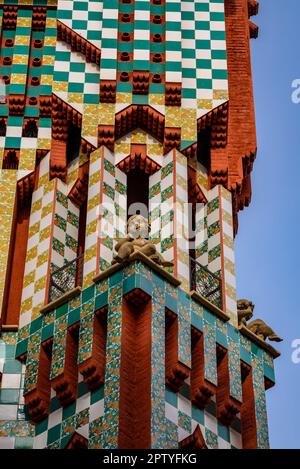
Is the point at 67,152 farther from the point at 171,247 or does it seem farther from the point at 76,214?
the point at 171,247

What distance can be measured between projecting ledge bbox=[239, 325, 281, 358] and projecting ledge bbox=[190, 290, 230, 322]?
11.9 inches

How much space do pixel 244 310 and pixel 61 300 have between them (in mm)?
2524

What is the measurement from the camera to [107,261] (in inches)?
871

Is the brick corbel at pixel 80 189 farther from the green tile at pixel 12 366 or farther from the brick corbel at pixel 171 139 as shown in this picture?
the green tile at pixel 12 366

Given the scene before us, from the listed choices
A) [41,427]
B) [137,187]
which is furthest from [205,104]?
[41,427]

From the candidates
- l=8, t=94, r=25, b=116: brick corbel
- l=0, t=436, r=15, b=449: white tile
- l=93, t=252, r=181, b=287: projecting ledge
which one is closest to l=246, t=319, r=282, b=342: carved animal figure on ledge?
l=93, t=252, r=181, b=287: projecting ledge

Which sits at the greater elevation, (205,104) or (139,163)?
(205,104)

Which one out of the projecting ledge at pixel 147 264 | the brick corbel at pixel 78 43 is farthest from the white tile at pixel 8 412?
the brick corbel at pixel 78 43

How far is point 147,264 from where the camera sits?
21219 mm

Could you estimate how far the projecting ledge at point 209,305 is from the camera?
71.2 feet

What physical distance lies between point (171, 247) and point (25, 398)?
286cm

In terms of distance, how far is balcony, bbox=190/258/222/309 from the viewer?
73.5ft

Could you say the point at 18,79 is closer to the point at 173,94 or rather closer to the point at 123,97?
the point at 123,97

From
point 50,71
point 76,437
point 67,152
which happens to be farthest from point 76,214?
point 76,437
